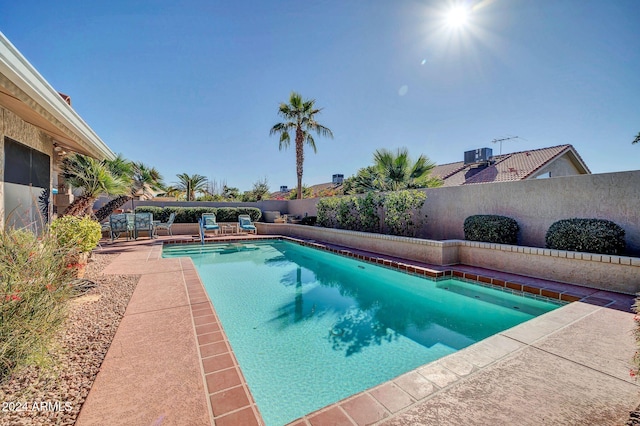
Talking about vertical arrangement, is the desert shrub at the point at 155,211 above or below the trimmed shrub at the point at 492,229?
above

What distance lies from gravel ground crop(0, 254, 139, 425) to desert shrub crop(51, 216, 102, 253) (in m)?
1.28

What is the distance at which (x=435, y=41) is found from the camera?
882 cm

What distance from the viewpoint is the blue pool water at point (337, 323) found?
293 centimetres

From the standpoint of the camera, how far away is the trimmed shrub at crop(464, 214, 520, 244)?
6.96 metres

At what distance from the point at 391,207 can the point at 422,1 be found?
6.18m

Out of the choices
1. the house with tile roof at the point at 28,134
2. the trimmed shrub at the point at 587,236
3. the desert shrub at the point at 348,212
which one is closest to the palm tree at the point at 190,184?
the desert shrub at the point at 348,212

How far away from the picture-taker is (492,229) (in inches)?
280

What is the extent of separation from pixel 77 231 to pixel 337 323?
4.82 metres

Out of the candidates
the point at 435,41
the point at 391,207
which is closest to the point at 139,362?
the point at 391,207

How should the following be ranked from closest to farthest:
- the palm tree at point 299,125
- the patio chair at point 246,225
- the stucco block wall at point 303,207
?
1. the patio chair at point 246,225
2. the stucco block wall at point 303,207
3. the palm tree at point 299,125

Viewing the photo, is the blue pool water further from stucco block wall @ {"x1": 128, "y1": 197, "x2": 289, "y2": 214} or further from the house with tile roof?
stucco block wall @ {"x1": 128, "y1": 197, "x2": 289, "y2": 214}

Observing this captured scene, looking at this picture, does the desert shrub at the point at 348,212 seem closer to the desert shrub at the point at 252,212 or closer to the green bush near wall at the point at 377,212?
the green bush near wall at the point at 377,212

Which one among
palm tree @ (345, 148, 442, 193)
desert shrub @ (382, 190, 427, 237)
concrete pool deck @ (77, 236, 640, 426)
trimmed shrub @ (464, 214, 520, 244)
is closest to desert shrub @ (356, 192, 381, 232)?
desert shrub @ (382, 190, 427, 237)

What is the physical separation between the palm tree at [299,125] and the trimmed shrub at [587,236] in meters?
14.0
